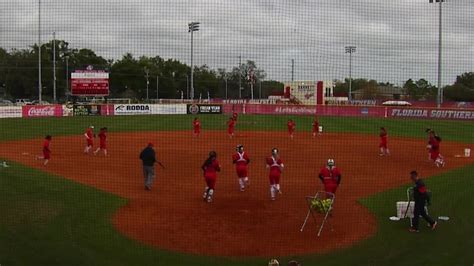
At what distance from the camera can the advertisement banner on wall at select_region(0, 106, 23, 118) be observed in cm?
3956

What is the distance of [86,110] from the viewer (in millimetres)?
45031

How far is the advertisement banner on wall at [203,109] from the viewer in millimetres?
48531

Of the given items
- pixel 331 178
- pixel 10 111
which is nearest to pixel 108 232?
pixel 331 178

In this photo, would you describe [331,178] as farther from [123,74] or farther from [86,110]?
[86,110]

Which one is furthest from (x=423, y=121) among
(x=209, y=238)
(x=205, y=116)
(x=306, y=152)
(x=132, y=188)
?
(x=209, y=238)

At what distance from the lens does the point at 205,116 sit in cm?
4703

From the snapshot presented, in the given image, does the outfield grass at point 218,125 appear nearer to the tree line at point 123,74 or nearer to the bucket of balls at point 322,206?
the tree line at point 123,74

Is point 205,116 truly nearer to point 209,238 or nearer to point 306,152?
point 306,152

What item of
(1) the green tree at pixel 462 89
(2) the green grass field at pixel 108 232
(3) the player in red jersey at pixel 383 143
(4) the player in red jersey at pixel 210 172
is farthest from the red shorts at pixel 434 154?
(1) the green tree at pixel 462 89

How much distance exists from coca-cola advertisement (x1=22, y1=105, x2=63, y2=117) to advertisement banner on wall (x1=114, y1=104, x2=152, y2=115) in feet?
17.6

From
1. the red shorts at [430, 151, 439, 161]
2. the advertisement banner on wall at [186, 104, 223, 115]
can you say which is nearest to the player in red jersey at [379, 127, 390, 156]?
the red shorts at [430, 151, 439, 161]

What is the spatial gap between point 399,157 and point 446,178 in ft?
17.7

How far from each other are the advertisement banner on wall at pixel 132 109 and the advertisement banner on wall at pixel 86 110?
1732 mm

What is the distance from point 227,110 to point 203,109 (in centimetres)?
243
